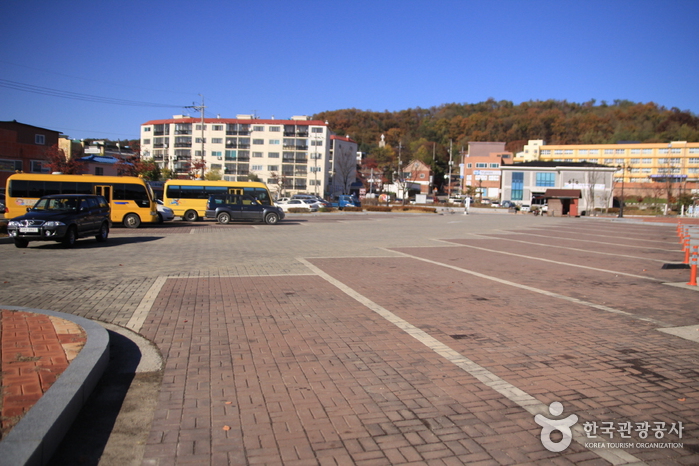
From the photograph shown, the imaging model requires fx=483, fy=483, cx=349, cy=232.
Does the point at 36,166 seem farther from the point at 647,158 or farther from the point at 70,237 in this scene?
the point at 647,158

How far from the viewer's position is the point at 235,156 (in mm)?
86938

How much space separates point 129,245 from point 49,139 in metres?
43.3

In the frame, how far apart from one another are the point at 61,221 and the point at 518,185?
76.4 metres

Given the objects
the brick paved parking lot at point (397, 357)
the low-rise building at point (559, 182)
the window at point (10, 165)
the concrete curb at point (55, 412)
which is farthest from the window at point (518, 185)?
the concrete curb at point (55, 412)

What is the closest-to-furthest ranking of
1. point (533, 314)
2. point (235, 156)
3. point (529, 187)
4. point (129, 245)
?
point (533, 314) < point (129, 245) < point (529, 187) < point (235, 156)

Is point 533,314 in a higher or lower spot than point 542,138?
lower

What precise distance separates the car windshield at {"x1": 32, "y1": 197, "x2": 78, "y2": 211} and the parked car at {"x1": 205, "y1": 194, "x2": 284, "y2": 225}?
45.6 feet

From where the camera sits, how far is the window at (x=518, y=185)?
265 ft

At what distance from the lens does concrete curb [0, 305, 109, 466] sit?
3139 millimetres

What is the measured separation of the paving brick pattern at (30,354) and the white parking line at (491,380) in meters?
4.00

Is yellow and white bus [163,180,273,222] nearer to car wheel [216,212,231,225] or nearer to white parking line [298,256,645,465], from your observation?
car wheel [216,212,231,225]

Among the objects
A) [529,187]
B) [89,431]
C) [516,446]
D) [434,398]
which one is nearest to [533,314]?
[434,398]

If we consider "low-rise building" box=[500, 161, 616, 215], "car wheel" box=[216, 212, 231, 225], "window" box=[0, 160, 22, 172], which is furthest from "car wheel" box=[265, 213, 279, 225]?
"low-rise building" box=[500, 161, 616, 215]

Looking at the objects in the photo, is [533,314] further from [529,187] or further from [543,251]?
[529,187]
